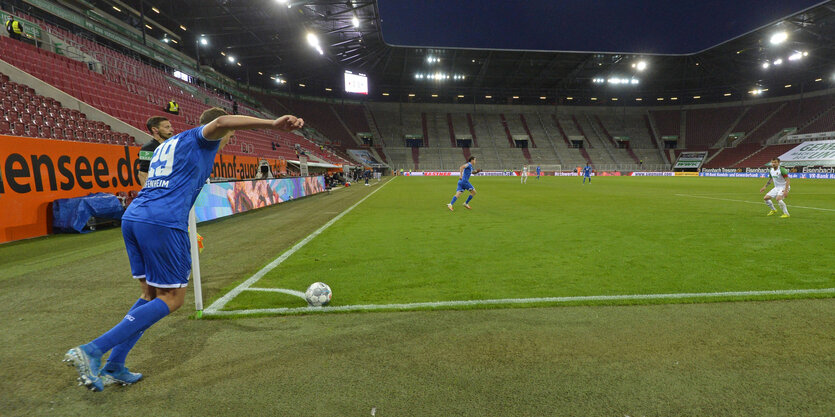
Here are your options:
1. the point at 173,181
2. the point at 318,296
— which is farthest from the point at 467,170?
the point at 173,181

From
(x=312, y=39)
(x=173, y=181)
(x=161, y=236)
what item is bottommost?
(x=161, y=236)

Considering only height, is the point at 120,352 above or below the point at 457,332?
above

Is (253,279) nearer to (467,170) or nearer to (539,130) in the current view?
(467,170)

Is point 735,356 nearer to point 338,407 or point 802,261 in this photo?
point 338,407

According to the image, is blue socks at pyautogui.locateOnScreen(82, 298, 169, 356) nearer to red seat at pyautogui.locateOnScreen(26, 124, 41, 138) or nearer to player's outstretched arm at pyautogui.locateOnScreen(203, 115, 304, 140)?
player's outstretched arm at pyautogui.locateOnScreen(203, 115, 304, 140)

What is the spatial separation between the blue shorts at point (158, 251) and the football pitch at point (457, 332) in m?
0.79

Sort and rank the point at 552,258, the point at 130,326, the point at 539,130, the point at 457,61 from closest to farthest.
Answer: the point at 130,326 → the point at 552,258 → the point at 457,61 → the point at 539,130

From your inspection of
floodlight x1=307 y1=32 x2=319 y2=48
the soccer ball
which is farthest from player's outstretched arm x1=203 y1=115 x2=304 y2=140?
floodlight x1=307 y1=32 x2=319 y2=48

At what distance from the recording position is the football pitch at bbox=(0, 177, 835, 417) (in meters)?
2.45

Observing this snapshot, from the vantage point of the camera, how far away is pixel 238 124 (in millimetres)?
2701

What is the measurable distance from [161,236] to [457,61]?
6165cm

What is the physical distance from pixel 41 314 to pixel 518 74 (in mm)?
67719

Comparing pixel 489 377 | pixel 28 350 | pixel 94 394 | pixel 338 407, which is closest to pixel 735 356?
pixel 489 377

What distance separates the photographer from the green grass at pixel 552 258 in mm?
4617
